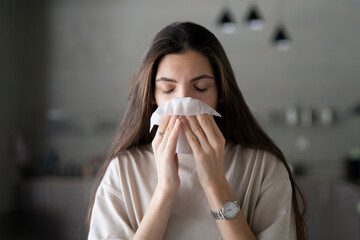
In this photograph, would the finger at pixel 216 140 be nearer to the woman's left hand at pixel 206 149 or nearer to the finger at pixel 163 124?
the woman's left hand at pixel 206 149

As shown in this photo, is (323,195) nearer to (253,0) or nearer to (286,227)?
(253,0)

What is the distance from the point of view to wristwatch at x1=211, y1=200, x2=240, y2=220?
1230 millimetres

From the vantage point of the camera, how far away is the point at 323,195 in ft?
15.4

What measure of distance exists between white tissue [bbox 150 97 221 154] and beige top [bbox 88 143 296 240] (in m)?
0.11

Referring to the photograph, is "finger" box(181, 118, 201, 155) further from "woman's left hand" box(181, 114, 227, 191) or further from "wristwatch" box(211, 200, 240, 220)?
"wristwatch" box(211, 200, 240, 220)

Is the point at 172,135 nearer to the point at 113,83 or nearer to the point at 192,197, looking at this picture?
the point at 192,197

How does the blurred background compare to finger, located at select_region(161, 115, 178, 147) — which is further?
the blurred background

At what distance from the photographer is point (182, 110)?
4.28ft

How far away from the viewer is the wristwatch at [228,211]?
123 cm

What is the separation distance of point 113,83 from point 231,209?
4656mm

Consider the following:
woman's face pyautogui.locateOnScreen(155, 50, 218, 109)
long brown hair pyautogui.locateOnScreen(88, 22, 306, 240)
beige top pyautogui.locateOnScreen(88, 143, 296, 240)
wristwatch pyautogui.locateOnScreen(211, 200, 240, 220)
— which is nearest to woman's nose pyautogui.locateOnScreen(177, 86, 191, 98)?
woman's face pyautogui.locateOnScreen(155, 50, 218, 109)

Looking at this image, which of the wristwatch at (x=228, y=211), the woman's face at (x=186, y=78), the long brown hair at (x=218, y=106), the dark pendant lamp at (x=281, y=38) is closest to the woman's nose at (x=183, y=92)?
the woman's face at (x=186, y=78)

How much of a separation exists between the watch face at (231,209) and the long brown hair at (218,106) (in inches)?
10.0

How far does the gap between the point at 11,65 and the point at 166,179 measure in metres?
4.65
